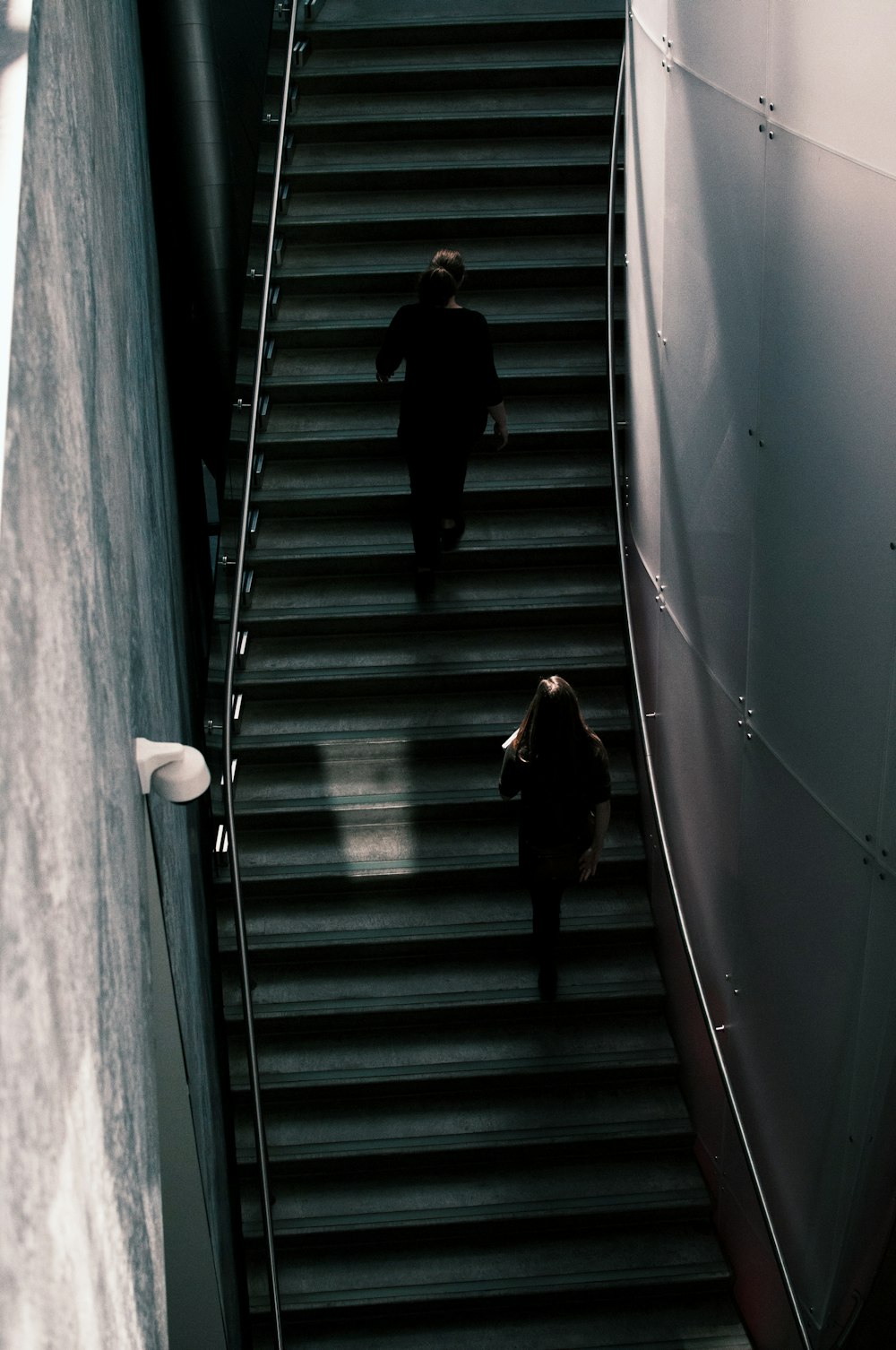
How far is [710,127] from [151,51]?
4274mm

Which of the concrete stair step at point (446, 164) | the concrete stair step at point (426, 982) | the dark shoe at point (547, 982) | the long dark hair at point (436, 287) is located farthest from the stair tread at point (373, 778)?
the concrete stair step at point (446, 164)

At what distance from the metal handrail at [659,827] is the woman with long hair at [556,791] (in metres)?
0.46

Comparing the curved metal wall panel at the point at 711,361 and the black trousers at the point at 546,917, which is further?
the black trousers at the point at 546,917

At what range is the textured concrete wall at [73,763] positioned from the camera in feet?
5.19

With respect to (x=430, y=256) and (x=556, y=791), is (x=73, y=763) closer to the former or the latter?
(x=556, y=791)

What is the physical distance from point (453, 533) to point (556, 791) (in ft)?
6.38

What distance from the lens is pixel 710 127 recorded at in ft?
15.3

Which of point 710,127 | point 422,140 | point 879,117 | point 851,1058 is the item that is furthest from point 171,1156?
point 422,140

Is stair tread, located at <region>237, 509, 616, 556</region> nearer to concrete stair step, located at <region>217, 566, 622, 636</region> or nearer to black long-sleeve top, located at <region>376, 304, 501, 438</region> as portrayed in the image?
concrete stair step, located at <region>217, 566, 622, 636</region>

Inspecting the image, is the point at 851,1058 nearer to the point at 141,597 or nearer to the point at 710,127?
the point at 141,597

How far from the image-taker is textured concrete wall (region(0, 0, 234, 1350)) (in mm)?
1582

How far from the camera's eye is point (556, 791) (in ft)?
16.9

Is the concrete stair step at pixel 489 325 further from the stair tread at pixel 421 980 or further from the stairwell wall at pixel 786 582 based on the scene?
the stair tread at pixel 421 980

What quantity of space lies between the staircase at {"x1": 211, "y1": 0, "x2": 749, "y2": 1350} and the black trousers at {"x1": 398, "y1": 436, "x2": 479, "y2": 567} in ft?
1.01
